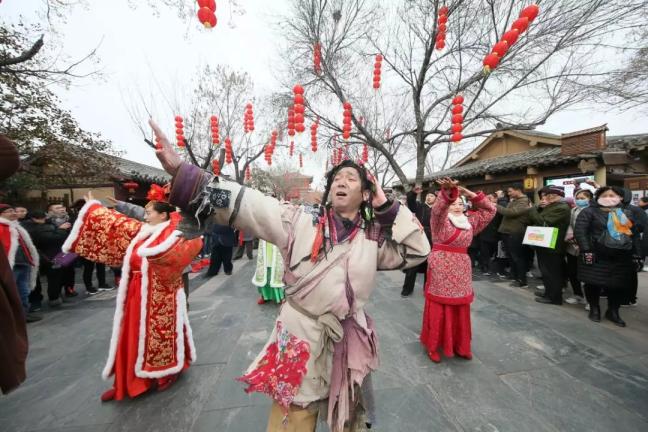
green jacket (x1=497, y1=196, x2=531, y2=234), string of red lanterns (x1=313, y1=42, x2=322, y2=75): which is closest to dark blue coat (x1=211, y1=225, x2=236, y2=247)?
green jacket (x1=497, y1=196, x2=531, y2=234)

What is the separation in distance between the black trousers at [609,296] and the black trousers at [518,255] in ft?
5.11

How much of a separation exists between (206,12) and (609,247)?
5.96 m

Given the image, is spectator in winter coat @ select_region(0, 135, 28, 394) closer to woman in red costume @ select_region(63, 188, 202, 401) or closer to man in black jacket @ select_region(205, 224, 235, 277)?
woman in red costume @ select_region(63, 188, 202, 401)

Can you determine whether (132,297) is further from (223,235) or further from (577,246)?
(577,246)

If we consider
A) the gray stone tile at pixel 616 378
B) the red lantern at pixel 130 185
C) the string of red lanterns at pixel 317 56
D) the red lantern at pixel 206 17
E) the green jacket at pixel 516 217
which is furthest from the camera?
the string of red lanterns at pixel 317 56

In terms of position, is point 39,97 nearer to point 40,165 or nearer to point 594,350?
point 40,165

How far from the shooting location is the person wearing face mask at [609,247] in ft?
11.8

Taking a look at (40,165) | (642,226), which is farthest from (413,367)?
(40,165)

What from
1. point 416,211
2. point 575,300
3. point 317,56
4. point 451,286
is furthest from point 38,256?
point 317,56

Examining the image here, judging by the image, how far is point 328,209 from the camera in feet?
5.27

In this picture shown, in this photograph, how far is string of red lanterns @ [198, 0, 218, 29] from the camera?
3.53m

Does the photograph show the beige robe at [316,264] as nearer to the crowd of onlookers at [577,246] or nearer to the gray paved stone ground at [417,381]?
the gray paved stone ground at [417,381]

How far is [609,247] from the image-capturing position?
3.58 meters

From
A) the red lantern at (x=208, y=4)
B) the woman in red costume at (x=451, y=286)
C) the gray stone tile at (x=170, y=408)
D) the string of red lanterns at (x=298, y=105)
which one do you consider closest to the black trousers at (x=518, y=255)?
the woman in red costume at (x=451, y=286)
